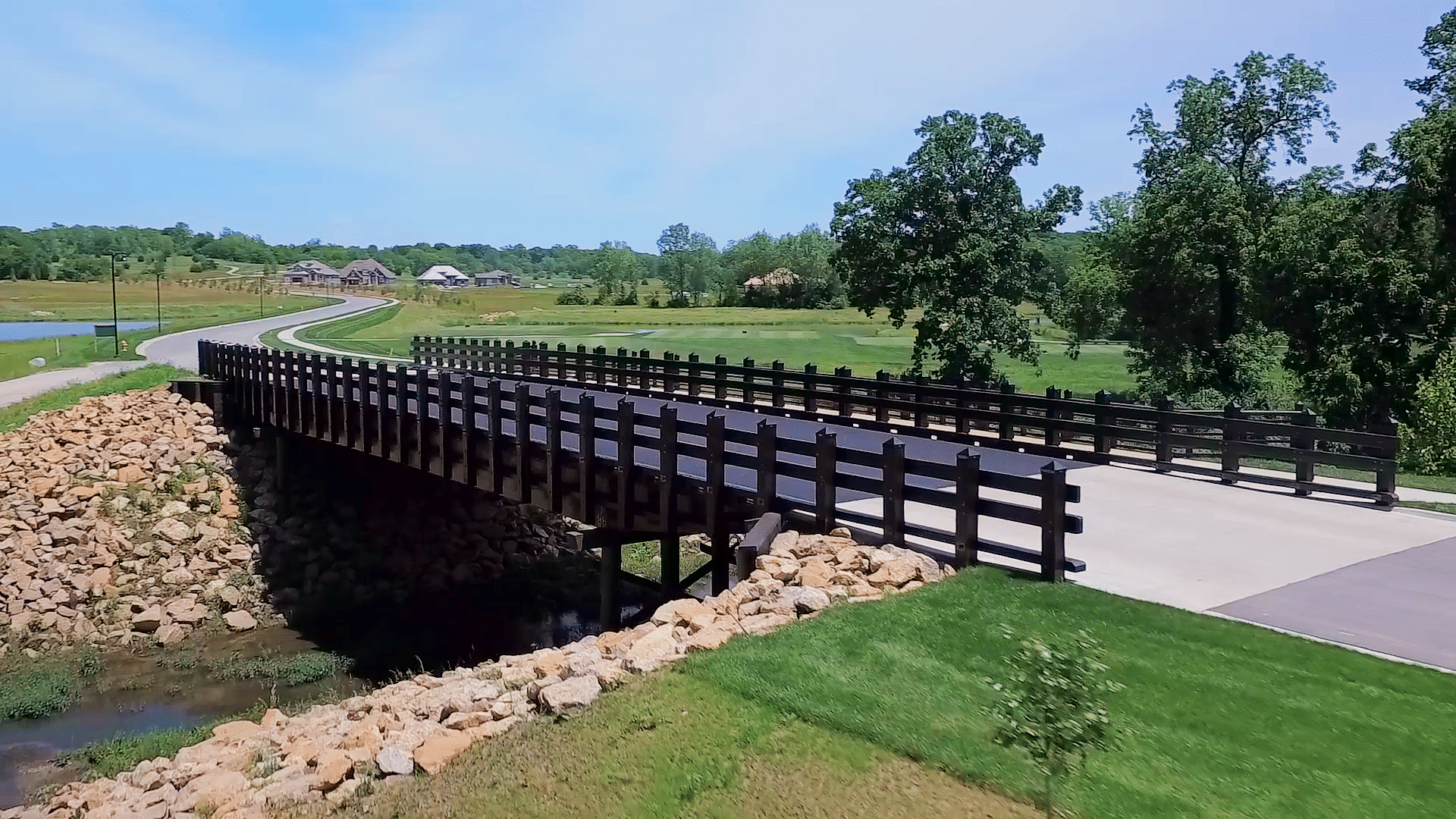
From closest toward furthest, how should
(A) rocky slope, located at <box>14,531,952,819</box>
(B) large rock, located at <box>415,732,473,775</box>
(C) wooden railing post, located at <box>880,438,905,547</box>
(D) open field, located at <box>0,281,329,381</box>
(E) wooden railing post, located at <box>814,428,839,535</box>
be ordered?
(B) large rock, located at <box>415,732,473,775</box> → (A) rocky slope, located at <box>14,531,952,819</box> → (C) wooden railing post, located at <box>880,438,905,547</box> → (E) wooden railing post, located at <box>814,428,839,535</box> → (D) open field, located at <box>0,281,329,381</box>

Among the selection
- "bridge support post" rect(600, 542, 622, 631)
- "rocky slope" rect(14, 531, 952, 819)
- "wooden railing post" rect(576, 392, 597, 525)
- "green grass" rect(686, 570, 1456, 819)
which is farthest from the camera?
"wooden railing post" rect(576, 392, 597, 525)

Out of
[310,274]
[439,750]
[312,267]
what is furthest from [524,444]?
[312,267]

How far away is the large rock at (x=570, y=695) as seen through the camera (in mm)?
7773

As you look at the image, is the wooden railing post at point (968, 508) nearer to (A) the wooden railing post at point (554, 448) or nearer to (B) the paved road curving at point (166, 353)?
(A) the wooden railing post at point (554, 448)

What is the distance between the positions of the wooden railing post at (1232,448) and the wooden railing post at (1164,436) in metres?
0.90

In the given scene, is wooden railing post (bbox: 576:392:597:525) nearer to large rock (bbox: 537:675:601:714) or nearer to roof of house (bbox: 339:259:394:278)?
large rock (bbox: 537:675:601:714)

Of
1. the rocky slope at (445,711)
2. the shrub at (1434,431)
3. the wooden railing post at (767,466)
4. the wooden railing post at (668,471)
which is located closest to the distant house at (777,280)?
the shrub at (1434,431)

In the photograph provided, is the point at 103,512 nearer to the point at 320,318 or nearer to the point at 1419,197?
the point at 1419,197

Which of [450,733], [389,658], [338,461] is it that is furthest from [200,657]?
[450,733]

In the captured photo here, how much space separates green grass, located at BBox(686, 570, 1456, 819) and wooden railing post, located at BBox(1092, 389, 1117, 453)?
7.61 meters

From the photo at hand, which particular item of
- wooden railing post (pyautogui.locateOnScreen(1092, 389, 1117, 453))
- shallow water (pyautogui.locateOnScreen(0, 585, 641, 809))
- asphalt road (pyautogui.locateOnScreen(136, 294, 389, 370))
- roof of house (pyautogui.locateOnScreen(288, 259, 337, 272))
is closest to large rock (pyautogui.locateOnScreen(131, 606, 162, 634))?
shallow water (pyautogui.locateOnScreen(0, 585, 641, 809))

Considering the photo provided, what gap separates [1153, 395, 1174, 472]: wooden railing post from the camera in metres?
16.1

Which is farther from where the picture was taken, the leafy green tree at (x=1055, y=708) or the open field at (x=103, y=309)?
the open field at (x=103, y=309)

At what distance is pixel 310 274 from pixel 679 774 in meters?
187
